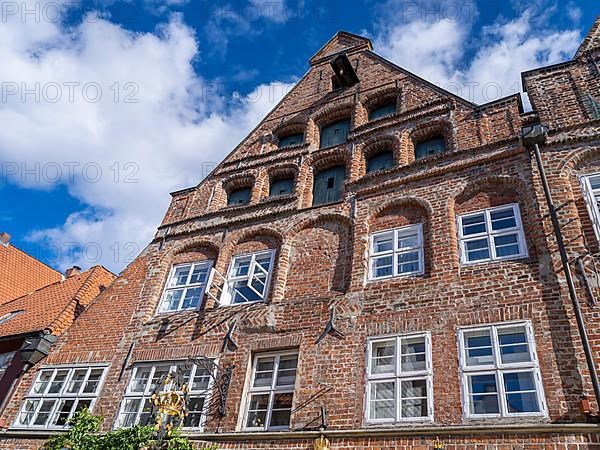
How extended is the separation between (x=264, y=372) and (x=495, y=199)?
19.3 feet

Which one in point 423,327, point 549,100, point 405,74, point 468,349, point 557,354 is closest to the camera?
point 557,354

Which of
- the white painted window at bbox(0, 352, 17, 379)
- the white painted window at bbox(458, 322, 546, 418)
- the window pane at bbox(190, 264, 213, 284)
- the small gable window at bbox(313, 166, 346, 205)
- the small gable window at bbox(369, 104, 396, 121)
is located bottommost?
the white painted window at bbox(458, 322, 546, 418)

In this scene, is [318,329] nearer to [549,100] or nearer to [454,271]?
[454,271]

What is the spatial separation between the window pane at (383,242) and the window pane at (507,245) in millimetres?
2151

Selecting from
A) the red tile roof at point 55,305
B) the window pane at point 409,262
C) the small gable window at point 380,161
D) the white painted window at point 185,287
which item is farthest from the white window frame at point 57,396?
the small gable window at point 380,161

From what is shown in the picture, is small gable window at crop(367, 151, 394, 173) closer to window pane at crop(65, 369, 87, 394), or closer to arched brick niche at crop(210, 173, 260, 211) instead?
arched brick niche at crop(210, 173, 260, 211)

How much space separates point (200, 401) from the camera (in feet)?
31.7

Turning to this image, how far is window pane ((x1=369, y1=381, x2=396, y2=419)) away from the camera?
7904 mm

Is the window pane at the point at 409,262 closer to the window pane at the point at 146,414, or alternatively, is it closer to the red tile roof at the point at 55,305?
the window pane at the point at 146,414

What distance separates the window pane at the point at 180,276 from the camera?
1275cm

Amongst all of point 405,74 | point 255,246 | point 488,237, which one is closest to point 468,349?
point 488,237

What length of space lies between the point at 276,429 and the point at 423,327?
3.18m

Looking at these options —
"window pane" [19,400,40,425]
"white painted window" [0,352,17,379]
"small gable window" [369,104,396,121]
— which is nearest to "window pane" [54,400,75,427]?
"window pane" [19,400,40,425]

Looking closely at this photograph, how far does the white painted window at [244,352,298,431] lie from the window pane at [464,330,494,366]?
3243 millimetres
